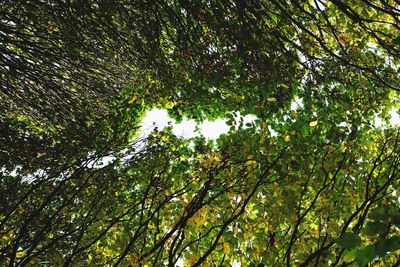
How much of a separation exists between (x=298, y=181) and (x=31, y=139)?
20.7 feet

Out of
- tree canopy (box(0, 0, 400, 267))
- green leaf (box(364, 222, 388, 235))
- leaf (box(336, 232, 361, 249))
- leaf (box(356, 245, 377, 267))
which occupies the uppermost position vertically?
tree canopy (box(0, 0, 400, 267))

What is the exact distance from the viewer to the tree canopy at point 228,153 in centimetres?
385

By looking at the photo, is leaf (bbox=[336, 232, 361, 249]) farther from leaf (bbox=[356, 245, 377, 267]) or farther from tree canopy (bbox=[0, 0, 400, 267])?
tree canopy (bbox=[0, 0, 400, 267])

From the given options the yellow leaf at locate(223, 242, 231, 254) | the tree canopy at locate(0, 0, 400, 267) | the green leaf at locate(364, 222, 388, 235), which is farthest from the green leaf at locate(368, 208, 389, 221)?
the yellow leaf at locate(223, 242, 231, 254)

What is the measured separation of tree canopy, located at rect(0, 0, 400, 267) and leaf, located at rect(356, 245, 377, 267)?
1.80 m

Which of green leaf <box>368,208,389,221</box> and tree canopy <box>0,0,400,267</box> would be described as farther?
tree canopy <box>0,0,400,267</box>

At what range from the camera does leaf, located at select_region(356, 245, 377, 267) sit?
999 millimetres

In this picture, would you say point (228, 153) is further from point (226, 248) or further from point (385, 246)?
point (385, 246)

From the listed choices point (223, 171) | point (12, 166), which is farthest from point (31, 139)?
point (223, 171)

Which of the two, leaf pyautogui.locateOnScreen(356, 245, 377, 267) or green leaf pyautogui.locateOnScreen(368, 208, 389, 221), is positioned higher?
green leaf pyautogui.locateOnScreen(368, 208, 389, 221)

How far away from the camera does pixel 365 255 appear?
1.02 meters

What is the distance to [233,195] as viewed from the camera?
4711 millimetres

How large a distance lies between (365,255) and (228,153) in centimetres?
424

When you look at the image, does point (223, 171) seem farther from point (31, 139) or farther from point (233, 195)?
point (31, 139)
